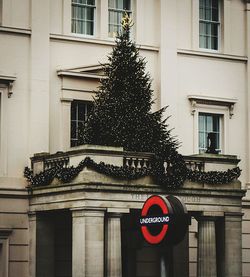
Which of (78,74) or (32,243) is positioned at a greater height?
Result: (78,74)

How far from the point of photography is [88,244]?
1048 inches

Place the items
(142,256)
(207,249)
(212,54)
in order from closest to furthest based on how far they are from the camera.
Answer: (207,249)
(142,256)
(212,54)

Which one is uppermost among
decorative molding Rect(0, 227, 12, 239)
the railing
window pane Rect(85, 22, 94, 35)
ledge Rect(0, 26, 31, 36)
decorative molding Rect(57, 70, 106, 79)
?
window pane Rect(85, 22, 94, 35)

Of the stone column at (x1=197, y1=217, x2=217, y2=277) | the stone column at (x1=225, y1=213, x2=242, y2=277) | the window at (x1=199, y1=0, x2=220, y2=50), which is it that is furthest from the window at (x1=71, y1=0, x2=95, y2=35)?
the stone column at (x1=225, y1=213, x2=242, y2=277)

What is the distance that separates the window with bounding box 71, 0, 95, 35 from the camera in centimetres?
3266

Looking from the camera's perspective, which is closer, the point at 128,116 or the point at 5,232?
the point at 128,116

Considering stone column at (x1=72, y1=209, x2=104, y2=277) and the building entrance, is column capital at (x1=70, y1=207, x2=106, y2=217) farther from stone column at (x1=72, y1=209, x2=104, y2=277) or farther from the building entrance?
the building entrance

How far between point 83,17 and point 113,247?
944 centimetres

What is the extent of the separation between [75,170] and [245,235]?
31.2 feet

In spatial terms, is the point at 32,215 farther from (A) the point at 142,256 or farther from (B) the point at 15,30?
(B) the point at 15,30

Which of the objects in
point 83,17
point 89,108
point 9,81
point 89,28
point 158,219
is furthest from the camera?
point 89,28

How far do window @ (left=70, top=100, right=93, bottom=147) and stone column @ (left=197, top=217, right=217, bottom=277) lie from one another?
17.7 feet

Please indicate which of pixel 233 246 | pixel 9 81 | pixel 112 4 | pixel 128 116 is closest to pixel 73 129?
pixel 9 81

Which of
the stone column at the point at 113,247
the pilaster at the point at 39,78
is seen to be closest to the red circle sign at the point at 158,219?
the stone column at the point at 113,247
